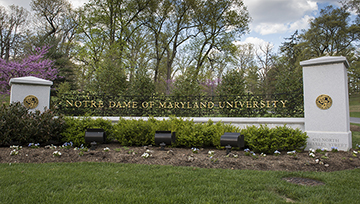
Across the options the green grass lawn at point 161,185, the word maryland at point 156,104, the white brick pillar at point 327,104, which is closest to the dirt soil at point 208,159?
the green grass lawn at point 161,185

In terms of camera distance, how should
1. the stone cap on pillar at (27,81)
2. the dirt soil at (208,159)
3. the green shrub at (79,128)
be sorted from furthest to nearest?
the stone cap on pillar at (27,81), the green shrub at (79,128), the dirt soil at (208,159)

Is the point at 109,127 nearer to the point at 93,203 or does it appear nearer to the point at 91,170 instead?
the point at 91,170

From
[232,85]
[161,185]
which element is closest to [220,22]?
[232,85]

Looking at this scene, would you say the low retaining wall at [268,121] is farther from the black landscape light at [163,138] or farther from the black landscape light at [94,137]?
the black landscape light at [94,137]

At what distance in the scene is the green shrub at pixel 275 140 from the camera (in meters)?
5.50

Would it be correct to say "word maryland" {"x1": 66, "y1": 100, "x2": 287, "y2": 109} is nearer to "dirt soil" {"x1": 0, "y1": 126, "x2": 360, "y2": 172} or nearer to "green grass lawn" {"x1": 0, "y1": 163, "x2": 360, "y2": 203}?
"dirt soil" {"x1": 0, "y1": 126, "x2": 360, "y2": 172}

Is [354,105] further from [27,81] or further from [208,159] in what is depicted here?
[27,81]

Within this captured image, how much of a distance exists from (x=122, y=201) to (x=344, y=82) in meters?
5.93

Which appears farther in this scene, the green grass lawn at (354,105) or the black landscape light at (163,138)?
the green grass lawn at (354,105)

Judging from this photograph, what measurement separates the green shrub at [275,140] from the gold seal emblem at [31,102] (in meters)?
6.78

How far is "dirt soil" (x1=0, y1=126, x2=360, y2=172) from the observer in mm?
4488

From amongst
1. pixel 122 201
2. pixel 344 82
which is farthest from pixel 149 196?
pixel 344 82

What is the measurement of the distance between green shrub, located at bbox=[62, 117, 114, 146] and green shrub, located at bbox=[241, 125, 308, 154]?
4.16 metres

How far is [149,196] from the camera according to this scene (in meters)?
2.96
